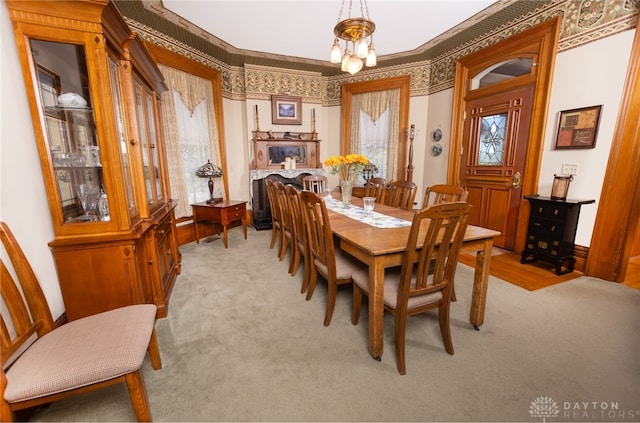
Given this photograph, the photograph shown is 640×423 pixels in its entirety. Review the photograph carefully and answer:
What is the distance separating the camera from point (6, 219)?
1.28m

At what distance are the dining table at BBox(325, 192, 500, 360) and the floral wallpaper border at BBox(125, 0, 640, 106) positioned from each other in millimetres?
2576

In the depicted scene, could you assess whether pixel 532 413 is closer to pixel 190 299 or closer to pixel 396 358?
pixel 396 358

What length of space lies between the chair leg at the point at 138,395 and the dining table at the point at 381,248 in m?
1.15

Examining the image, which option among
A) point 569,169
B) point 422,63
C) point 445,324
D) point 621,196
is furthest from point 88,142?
point 422,63

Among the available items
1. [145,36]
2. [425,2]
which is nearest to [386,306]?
[425,2]

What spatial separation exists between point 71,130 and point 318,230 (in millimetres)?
1690

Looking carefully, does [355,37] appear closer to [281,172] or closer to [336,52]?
[336,52]

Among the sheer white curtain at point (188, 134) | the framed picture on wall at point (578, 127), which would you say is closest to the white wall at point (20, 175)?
the sheer white curtain at point (188, 134)

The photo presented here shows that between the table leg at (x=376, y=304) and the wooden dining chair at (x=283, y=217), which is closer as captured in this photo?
the table leg at (x=376, y=304)

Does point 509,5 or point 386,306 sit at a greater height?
point 509,5

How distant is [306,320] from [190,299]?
1093 mm

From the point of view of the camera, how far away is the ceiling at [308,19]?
2861 mm

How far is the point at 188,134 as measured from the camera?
3.97m

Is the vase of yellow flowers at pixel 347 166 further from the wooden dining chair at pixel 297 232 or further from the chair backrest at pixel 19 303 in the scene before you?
the chair backrest at pixel 19 303
